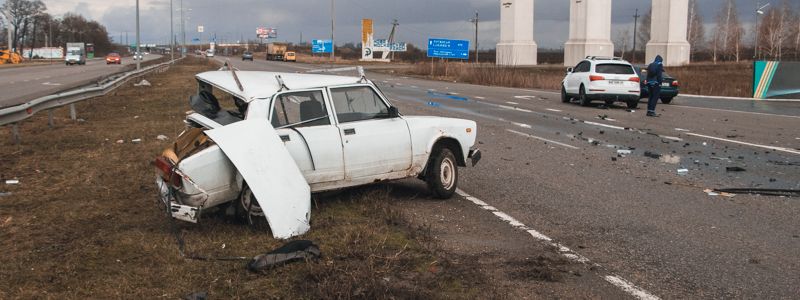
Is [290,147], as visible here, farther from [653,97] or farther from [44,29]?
[44,29]

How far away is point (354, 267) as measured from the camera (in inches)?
209

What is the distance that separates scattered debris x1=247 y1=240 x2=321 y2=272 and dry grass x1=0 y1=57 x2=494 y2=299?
6 centimetres

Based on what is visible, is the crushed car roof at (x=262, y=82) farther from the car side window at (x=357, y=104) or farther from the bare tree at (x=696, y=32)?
the bare tree at (x=696, y=32)

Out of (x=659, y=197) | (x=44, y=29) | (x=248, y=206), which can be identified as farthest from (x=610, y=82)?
(x=44, y=29)

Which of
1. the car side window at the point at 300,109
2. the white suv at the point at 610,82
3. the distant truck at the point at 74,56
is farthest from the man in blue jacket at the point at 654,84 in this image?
the distant truck at the point at 74,56

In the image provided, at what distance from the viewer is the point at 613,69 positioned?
76.4 feet

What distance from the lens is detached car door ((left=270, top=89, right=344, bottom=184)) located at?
680cm

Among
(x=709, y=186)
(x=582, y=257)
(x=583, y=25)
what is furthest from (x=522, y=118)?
(x=583, y=25)

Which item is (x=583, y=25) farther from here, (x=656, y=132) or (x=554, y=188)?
(x=554, y=188)

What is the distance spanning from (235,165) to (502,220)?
2.73 metres

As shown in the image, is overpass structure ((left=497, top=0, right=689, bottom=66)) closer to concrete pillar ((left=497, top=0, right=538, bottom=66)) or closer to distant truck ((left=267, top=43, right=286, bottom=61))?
concrete pillar ((left=497, top=0, right=538, bottom=66))

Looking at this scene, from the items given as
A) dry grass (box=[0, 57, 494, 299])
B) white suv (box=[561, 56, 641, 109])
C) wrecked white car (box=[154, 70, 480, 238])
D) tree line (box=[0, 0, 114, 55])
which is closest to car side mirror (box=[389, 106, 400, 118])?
wrecked white car (box=[154, 70, 480, 238])

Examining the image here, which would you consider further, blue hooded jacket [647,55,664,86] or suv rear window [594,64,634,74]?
suv rear window [594,64,634,74]

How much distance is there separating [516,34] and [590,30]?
279 inches
